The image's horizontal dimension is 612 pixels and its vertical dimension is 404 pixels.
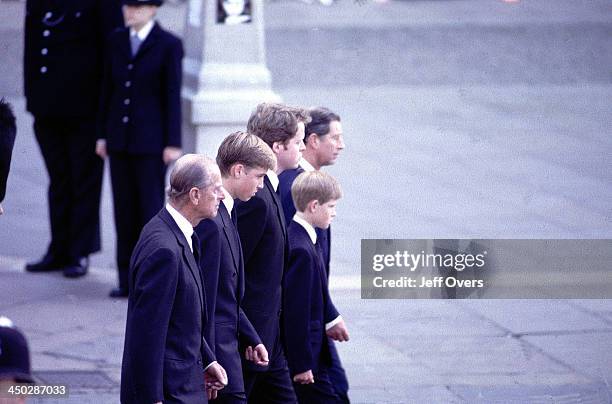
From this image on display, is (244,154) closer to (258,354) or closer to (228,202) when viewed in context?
(228,202)

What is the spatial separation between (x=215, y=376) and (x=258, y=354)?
14.7 inches

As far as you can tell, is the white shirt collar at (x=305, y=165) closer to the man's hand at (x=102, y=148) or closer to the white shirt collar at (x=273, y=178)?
the white shirt collar at (x=273, y=178)

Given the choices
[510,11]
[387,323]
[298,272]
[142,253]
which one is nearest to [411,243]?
[387,323]

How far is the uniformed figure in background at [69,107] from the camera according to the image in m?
9.06

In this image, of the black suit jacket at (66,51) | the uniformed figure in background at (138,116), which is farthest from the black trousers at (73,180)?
the uniformed figure in background at (138,116)

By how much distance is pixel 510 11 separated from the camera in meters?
26.1

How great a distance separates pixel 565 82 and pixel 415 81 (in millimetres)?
2206

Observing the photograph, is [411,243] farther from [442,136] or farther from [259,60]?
[442,136]

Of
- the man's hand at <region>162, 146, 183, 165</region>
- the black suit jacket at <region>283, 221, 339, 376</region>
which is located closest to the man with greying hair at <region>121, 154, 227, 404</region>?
the black suit jacket at <region>283, 221, 339, 376</region>

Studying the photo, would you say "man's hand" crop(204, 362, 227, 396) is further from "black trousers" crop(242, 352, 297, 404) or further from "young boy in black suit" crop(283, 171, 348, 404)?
"young boy in black suit" crop(283, 171, 348, 404)

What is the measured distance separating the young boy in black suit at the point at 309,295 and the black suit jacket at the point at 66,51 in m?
3.65

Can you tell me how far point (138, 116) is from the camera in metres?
8.68

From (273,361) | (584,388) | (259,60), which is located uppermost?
(259,60)

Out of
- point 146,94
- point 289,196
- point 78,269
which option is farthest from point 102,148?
point 289,196
